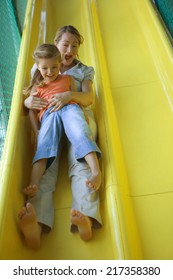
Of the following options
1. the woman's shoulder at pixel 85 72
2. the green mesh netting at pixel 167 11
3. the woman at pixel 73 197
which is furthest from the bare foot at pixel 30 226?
the green mesh netting at pixel 167 11

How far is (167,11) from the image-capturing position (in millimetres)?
1989

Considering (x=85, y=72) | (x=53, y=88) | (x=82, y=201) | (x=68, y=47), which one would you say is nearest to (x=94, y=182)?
(x=82, y=201)

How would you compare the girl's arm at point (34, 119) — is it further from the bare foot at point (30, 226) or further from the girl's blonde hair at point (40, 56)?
the bare foot at point (30, 226)

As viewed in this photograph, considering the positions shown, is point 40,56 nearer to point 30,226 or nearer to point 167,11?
point 30,226

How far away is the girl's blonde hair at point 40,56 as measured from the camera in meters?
1.25

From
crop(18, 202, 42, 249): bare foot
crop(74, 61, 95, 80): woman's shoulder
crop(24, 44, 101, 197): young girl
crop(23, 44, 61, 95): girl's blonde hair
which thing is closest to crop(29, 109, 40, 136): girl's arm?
crop(24, 44, 101, 197): young girl

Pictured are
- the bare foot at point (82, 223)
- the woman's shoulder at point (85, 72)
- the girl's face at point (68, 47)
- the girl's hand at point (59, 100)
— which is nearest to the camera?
the bare foot at point (82, 223)

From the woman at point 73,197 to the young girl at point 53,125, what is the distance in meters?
0.03

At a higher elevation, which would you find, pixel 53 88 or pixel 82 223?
pixel 53 88

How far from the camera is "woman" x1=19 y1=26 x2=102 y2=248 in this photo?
0.90m

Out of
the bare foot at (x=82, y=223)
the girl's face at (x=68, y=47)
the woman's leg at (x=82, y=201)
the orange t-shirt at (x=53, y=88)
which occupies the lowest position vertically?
the bare foot at (x=82, y=223)

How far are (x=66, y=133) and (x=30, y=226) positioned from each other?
404 mm
